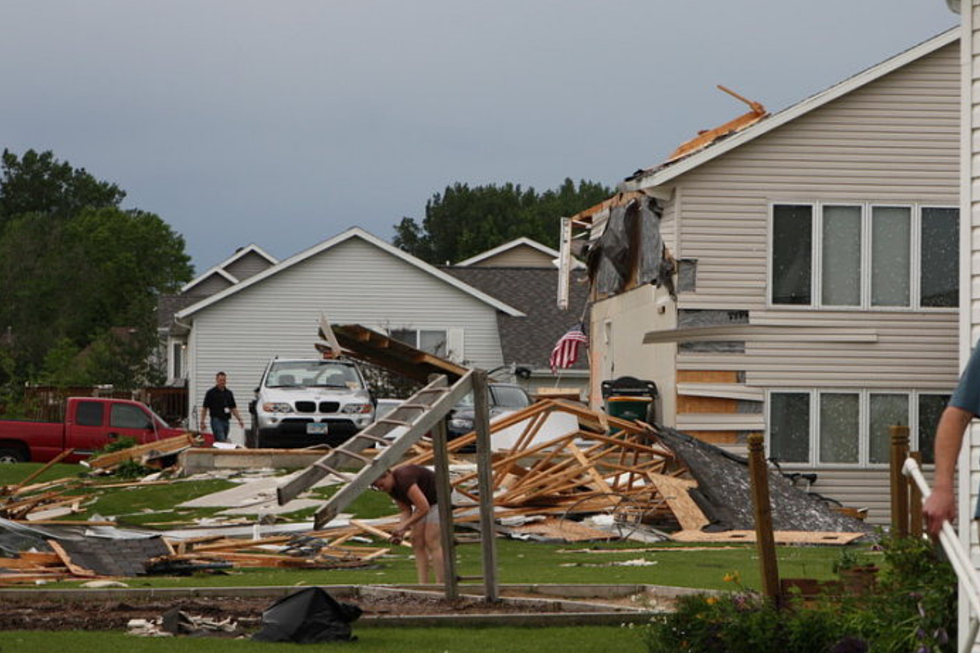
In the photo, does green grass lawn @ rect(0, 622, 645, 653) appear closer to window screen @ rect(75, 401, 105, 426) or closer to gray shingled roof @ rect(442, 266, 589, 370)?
window screen @ rect(75, 401, 105, 426)

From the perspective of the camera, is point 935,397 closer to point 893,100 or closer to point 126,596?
point 893,100

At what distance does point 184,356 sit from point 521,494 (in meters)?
37.0

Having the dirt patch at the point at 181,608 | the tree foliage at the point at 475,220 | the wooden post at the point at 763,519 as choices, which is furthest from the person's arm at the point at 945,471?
the tree foliage at the point at 475,220

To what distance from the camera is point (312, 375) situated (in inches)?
1378

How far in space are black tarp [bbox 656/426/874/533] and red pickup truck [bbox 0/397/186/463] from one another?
15.8 metres

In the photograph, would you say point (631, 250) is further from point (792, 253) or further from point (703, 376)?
point (703, 376)

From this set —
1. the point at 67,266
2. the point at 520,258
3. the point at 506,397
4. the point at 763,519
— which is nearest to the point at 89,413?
the point at 506,397

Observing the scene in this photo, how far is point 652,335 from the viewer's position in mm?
29906

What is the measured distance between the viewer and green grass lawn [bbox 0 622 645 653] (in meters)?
10.8

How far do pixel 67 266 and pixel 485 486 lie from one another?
294 feet

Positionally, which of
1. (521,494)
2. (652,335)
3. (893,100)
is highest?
(893,100)

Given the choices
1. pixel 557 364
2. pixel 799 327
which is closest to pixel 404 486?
pixel 799 327

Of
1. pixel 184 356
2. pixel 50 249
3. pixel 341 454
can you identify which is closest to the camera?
pixel 341 454

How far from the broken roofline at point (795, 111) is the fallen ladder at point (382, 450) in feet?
53.6
